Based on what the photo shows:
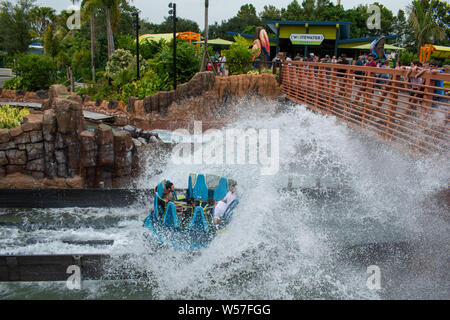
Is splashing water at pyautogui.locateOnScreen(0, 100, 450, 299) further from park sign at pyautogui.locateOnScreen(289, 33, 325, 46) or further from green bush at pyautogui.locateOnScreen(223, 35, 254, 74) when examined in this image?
park sign at pyautogui.locateOnScreen(289, 33, 325, 46)

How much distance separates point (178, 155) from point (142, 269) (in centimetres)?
734

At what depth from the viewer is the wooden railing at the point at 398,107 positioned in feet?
21.7

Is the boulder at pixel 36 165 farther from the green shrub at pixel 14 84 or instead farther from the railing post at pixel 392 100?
the green shrub at pixel 14 84

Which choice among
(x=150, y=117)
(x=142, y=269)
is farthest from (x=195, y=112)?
(x=142, y=269)

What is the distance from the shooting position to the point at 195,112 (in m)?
17.0

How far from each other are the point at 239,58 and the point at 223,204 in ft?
44.6

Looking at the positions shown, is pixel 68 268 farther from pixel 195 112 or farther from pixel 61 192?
pixel 195 112

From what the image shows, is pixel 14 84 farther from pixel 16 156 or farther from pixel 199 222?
pixel 199 222

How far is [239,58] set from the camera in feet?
62.3

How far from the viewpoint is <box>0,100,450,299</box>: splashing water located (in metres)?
6.23

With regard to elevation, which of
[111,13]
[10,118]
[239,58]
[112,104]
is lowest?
[10,118]

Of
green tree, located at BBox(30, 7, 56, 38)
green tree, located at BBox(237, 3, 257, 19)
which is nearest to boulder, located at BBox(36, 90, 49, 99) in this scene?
green tree, located at BBox(30, 7, 56, 38)

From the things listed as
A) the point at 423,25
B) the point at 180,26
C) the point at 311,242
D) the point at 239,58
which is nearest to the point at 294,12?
the point at 180,26

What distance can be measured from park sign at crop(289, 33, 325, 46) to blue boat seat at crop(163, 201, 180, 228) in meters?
23.9
